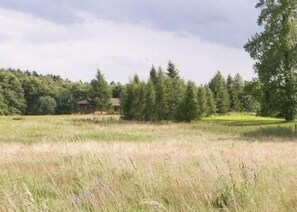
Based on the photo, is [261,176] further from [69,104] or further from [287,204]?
[69,104]

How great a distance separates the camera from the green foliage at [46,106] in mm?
109625

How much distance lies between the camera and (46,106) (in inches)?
4306

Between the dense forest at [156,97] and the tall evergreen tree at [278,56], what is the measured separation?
2.86m

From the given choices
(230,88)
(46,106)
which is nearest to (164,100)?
(230,88)

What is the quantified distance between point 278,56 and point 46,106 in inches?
3186

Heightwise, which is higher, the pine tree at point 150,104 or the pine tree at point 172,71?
the pine tree at point 172,71

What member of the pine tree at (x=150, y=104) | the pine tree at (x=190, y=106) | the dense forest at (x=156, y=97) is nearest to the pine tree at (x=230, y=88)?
the dense forest at (x=156, y=97)

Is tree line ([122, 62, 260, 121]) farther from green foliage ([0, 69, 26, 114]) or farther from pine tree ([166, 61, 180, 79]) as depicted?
green foliage ([0, 69, 26, 114])

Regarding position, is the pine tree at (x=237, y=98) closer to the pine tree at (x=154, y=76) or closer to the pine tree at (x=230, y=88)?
the pine tree at (x=230, y=88)

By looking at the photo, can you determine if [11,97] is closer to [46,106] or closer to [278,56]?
[278,56]

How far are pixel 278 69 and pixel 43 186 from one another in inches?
1513

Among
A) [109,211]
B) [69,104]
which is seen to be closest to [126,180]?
[109,211]

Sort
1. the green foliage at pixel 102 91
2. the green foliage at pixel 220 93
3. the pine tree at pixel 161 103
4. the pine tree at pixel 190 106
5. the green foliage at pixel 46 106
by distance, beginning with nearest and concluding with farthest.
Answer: the pine tree at pixel 190 106 < the pine tree at pixel 161 103 < the green foliage at pixel 220 93 < the green foliage at pixel 102 91 < the green foliage at pixel 46 106

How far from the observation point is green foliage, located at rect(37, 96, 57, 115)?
10962 cm
